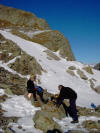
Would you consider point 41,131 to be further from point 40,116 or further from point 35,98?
point 35,98

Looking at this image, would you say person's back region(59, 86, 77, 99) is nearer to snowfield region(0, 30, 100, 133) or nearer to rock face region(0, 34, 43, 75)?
snowfield region(0, 30, 100, 133)

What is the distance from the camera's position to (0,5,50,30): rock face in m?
68.0

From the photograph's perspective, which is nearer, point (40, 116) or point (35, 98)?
point (40, 116)

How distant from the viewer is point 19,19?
69.8 m

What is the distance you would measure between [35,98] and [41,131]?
474cm

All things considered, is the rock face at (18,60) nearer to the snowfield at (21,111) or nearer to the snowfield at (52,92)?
the snowfield at (52,92)

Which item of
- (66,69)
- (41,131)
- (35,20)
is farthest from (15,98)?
(35,20)

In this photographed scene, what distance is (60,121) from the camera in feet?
33.0

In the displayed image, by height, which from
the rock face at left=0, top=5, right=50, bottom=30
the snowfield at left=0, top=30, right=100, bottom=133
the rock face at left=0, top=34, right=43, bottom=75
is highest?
the rock face at left=0, top=5, right=50, bottom=30

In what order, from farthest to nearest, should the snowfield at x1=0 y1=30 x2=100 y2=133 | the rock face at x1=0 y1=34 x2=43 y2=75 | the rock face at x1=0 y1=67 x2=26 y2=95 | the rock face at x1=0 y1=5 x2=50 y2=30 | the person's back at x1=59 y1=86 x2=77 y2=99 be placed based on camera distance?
1. the rock face at x1=0 y1=5 x2=50 y2=30
2. the rock face at x1=0 y1=34 x2=43 y2=75
3. the rock face at x1=0 y1=67 x2=26 y2=95
4. the person's back at x1=59 y1=86 x2=77 y2=99
5. the snowfield at x1=0 y1=30 x2=100 y2=133

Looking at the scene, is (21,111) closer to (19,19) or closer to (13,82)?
(13,82)

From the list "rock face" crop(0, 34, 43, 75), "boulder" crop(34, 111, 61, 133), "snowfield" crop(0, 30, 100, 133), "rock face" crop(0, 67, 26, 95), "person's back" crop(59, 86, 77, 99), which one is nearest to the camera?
"boulder" crop(34, 111, 61, 133)

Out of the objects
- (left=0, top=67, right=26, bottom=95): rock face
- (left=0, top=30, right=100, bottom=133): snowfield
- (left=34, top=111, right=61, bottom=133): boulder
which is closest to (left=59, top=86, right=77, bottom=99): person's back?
(left=0, top=30, right=100, bottom=133): snowfield

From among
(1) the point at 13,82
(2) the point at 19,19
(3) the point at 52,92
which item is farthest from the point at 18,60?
(2) the point at 19,19
